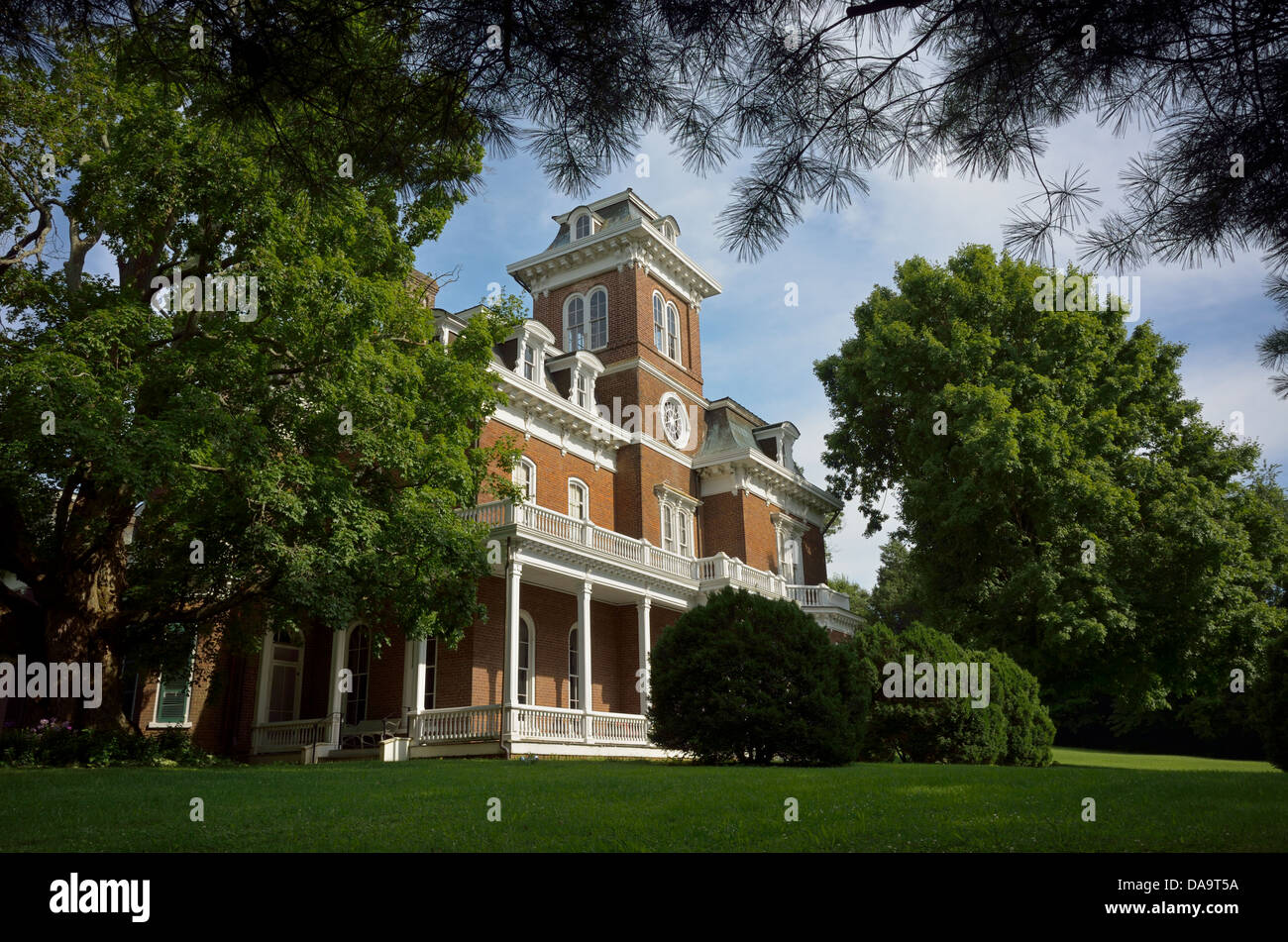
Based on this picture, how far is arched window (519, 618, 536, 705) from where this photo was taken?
24.0 meters

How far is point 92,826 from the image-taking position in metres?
7.61

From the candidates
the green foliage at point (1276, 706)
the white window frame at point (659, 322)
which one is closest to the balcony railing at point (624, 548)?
the white window frame at point (659, 322)

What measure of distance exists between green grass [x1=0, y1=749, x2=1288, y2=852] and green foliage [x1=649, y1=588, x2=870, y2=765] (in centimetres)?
140

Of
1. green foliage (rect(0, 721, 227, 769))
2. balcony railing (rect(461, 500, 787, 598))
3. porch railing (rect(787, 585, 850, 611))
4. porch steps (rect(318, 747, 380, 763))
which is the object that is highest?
balcony railing (rect(461, 500, 787, 598))

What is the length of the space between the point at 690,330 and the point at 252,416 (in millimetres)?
22802

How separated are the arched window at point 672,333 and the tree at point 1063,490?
24.8 feet

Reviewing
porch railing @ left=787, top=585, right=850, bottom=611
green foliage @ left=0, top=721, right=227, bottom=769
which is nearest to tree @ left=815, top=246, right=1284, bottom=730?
porch railing @ left=787, top=585, right=850, bottom=611

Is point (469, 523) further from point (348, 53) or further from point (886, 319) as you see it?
point (886, 319)

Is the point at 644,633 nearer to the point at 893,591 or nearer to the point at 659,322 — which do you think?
the point at 659,322

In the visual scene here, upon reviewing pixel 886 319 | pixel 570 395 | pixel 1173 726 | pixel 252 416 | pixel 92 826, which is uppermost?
pixel 886 319

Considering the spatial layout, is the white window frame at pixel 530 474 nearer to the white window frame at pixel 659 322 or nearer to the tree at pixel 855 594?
the white window frame at pixel 659 322

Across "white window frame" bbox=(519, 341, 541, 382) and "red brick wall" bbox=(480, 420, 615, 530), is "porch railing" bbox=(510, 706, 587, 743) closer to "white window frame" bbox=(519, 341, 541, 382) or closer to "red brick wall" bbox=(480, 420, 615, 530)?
"red brick wall" bbox=(480, 420, 615, 530)

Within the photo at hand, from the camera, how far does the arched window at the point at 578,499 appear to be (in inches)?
1067
